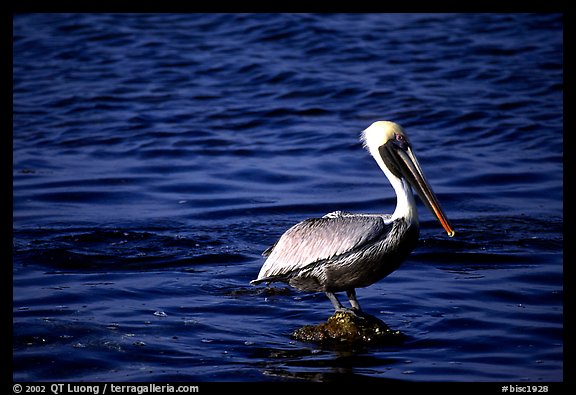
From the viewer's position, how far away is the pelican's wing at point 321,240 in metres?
5.83

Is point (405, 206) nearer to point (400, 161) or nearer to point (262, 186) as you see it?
point (400, 161)

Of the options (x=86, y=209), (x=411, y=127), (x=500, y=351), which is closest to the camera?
(x=500, y=351)

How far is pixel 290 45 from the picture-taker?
56.9 ft

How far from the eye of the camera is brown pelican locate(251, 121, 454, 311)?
230 inches

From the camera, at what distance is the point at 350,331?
5773 millimetres

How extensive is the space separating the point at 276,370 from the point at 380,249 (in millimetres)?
1032

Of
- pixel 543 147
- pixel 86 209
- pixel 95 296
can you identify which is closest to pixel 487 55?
pixel 543 147

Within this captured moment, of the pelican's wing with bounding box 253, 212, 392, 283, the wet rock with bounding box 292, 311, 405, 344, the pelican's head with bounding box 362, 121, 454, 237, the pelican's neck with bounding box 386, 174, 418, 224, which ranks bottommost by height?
the wet rock with bounding box 292, 311, 405, 344

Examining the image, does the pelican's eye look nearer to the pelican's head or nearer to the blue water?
the pelican's head

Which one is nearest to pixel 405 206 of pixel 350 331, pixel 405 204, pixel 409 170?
pixel 405 204

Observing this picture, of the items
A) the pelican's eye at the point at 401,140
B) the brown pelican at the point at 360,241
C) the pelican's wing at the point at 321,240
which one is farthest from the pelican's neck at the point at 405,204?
the pelican's eye at the point at 401,140

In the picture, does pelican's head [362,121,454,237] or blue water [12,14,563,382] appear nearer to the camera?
blue water [12,14,563,382]

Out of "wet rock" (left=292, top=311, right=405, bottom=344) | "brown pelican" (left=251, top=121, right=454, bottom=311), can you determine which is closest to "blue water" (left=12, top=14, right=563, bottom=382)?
"wet rock" (left=292, top=311, right=405, bottom=344)

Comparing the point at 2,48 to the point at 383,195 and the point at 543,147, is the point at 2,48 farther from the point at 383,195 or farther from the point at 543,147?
the point at 543,147
